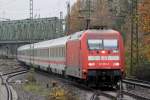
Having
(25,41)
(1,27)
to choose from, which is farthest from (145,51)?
(1,27)

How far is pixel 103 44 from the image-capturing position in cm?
2764

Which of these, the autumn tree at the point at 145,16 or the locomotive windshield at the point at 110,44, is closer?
the locomotive windshield at the point at 110,44

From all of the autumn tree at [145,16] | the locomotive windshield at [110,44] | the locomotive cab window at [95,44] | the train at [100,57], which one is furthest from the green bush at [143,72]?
the locomotive cab window at [95,44]

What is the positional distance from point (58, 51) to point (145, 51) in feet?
33.1

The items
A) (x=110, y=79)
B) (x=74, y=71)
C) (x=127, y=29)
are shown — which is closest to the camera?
(x=110, y=79)

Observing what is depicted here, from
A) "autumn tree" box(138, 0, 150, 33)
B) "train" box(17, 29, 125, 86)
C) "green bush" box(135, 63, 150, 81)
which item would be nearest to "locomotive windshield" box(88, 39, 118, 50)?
"train" box(17, 29, 125, 86)

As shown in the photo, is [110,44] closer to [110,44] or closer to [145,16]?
[110,44]

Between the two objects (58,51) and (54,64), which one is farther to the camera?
(54,64)

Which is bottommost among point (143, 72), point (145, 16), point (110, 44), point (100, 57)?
point (143, 72)

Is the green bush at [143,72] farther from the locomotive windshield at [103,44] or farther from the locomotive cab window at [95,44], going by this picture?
the locomotive cab window at [95,44]

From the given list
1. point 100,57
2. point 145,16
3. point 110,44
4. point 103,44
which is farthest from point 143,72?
point 100,57

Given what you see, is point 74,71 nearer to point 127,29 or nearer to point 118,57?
point 118,57

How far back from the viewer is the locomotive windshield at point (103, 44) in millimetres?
27547

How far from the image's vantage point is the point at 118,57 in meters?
27.4
